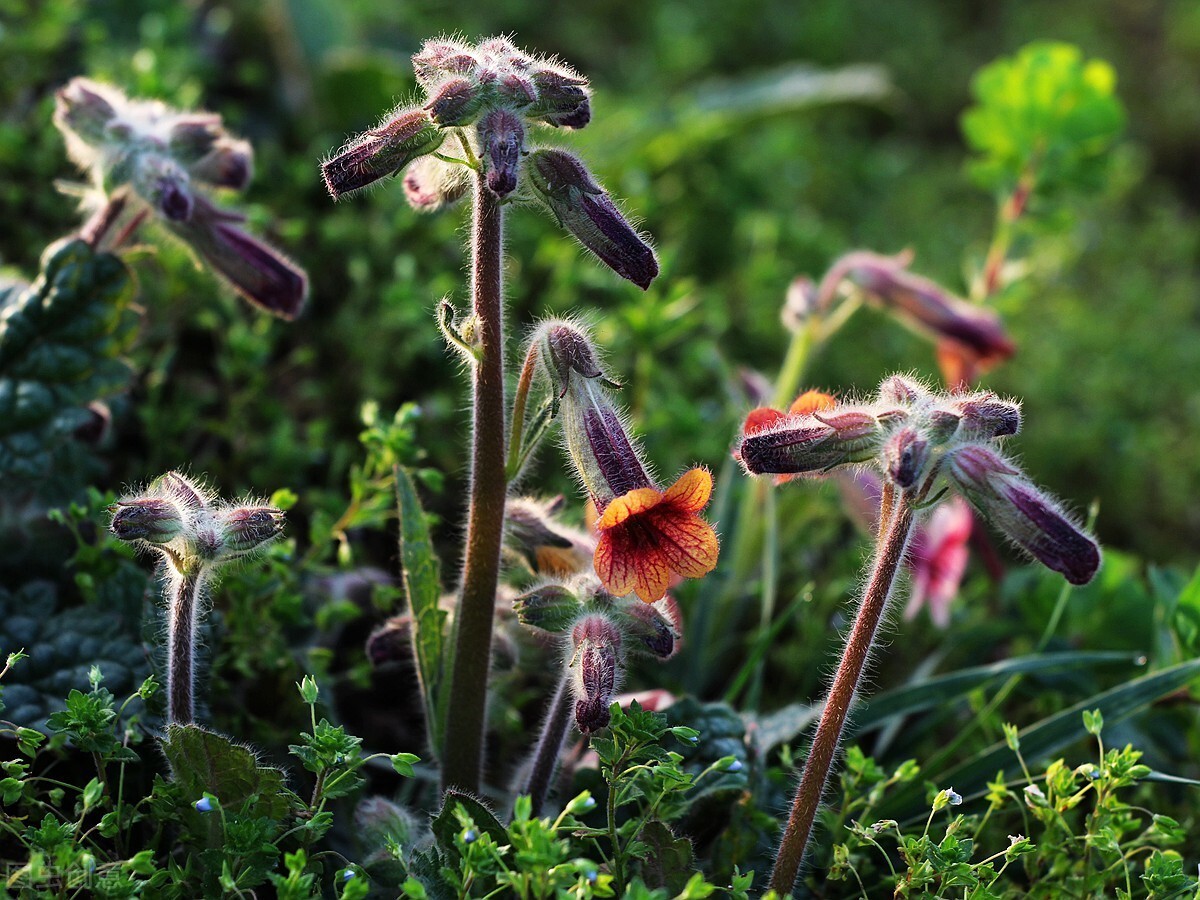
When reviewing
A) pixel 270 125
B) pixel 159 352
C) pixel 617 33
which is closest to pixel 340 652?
pixel 159 352

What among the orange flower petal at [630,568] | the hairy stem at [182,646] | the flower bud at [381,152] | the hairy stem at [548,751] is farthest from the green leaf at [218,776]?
the flower bud at [381,152]

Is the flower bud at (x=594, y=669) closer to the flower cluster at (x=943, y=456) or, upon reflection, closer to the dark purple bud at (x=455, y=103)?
the flower cluster at (x=943, y=456)

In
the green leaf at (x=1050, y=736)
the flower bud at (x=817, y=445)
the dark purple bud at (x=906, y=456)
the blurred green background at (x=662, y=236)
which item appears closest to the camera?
the dark purple bud at (x=906, y=456)

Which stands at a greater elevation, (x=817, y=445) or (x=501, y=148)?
(x=501, y=148)

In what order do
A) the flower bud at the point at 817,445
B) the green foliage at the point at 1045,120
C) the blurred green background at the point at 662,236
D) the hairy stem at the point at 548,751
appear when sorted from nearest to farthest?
1. the flower bud at the point at 817,445
2. the hairy stem at the point at 548,751
3. the blurred green background at the point at 662,236
4. the green foliage at the point at 1045,120

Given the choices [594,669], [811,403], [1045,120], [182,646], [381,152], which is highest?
[1045,120]

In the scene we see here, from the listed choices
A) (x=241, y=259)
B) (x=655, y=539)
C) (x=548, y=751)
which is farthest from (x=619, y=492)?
(x=241, y=259)

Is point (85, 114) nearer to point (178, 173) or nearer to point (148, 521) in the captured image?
point (178, 173)
